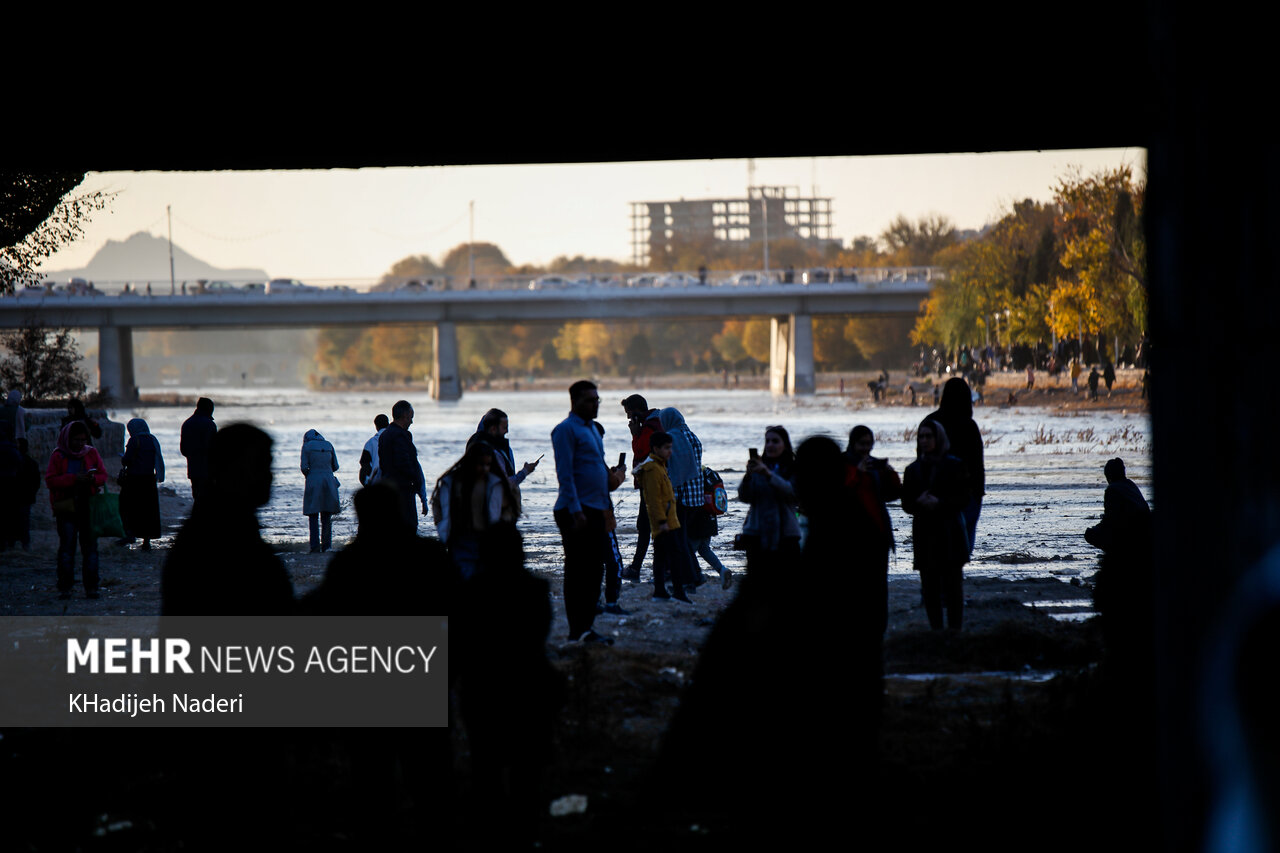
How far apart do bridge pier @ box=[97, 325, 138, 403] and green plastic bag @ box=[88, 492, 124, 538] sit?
67.6 m

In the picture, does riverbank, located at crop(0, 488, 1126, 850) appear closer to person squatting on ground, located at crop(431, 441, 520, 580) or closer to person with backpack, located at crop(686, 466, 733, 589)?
person with backpack, located at crop(686, 466, 733, 589)

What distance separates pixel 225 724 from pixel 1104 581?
550 centimetres

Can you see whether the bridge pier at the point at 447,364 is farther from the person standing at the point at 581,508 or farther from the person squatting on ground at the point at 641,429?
the person standing at the point at 581,508

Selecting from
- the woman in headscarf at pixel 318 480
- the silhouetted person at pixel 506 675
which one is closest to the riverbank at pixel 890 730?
the silhouetted person at pixel 506 675

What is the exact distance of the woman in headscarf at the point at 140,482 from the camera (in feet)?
47.0

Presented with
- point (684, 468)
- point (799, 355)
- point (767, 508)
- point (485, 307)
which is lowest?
point (767, 508)

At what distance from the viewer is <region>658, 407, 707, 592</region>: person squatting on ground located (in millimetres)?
11555

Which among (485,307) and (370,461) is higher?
(485,307)

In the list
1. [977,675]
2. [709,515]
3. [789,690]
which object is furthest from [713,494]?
[789,690]

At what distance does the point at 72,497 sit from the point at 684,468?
5744 mm

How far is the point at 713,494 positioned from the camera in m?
11.8

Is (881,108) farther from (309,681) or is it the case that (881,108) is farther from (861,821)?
(309,681)

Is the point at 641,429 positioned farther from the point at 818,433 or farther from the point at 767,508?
the point at 818,433

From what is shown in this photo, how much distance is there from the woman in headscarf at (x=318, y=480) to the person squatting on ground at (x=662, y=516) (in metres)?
4.68
